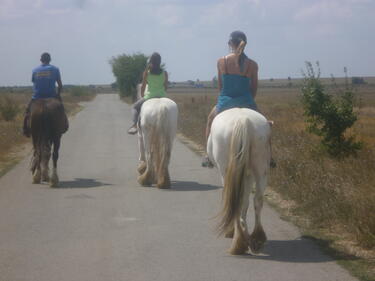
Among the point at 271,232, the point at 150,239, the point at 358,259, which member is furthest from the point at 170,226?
the point at 358,259

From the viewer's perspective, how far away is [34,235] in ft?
26.0

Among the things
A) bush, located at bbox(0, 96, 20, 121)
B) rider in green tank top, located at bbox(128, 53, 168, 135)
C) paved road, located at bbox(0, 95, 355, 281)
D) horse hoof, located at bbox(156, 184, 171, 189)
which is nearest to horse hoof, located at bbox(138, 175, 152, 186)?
paved road, located at bbox(0, 95, 355, 281)

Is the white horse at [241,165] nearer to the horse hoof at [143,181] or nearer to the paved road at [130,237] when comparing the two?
the paved road at [130,237]

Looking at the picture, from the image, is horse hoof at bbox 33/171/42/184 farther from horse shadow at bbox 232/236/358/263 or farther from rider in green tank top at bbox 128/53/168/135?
horse shadow at bbox 232/236/358/263

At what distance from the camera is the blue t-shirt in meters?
12.1

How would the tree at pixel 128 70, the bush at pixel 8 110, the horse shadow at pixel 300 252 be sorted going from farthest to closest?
1. the tree at pixel 128 70
2. the bush at pixel 8 110
3. the horse shadow at pixel 300 252

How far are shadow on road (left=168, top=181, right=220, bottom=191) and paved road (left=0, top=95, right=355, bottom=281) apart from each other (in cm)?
2

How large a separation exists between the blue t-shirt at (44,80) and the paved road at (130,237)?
169 cm

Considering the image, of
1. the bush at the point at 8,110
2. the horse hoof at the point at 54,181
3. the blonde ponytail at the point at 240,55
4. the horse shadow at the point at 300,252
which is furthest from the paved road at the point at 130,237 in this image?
the bush at the point at 8,110

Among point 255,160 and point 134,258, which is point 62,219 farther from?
point 255,160

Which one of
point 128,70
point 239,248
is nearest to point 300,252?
point 239,248

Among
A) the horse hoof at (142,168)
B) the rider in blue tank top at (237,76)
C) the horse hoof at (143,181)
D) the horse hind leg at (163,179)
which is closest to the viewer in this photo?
the rider in blue tank top at (237,76)

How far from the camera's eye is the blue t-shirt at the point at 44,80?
12078mm

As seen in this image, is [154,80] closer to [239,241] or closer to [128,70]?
[239,241]
